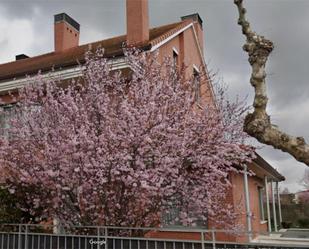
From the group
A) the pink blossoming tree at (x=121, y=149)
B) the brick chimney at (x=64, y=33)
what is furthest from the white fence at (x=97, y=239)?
the brick chimney at (x=64, y=33)

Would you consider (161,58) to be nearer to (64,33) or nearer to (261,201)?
(64,33)

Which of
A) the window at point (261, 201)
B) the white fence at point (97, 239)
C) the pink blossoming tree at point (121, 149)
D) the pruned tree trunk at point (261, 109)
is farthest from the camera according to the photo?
the window at point (261, 201)

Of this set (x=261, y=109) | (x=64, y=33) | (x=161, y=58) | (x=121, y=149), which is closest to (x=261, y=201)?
(x=161, y=58)

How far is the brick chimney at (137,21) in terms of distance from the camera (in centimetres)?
1614

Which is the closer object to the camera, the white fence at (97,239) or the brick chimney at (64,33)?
the white fence at (97,239)

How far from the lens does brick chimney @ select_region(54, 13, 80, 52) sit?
Answer: 21641 millimetres

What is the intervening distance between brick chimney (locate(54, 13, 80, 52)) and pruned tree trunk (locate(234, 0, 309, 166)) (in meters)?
15.6

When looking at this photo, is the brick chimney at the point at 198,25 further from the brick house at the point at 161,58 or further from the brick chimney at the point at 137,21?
the brick chimney at the point at 137,21

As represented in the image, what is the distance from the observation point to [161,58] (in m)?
16.2

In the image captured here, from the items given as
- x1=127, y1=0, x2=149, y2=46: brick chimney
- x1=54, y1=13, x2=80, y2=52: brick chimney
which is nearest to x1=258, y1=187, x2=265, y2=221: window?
x1=127, y1=0, x2=149, y2=46: brick chimney

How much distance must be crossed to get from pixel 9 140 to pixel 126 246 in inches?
181

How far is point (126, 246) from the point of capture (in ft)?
26.0

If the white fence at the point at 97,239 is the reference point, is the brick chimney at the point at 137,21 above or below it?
above

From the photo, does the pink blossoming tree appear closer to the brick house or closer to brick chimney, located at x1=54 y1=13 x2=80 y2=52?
the brick house
